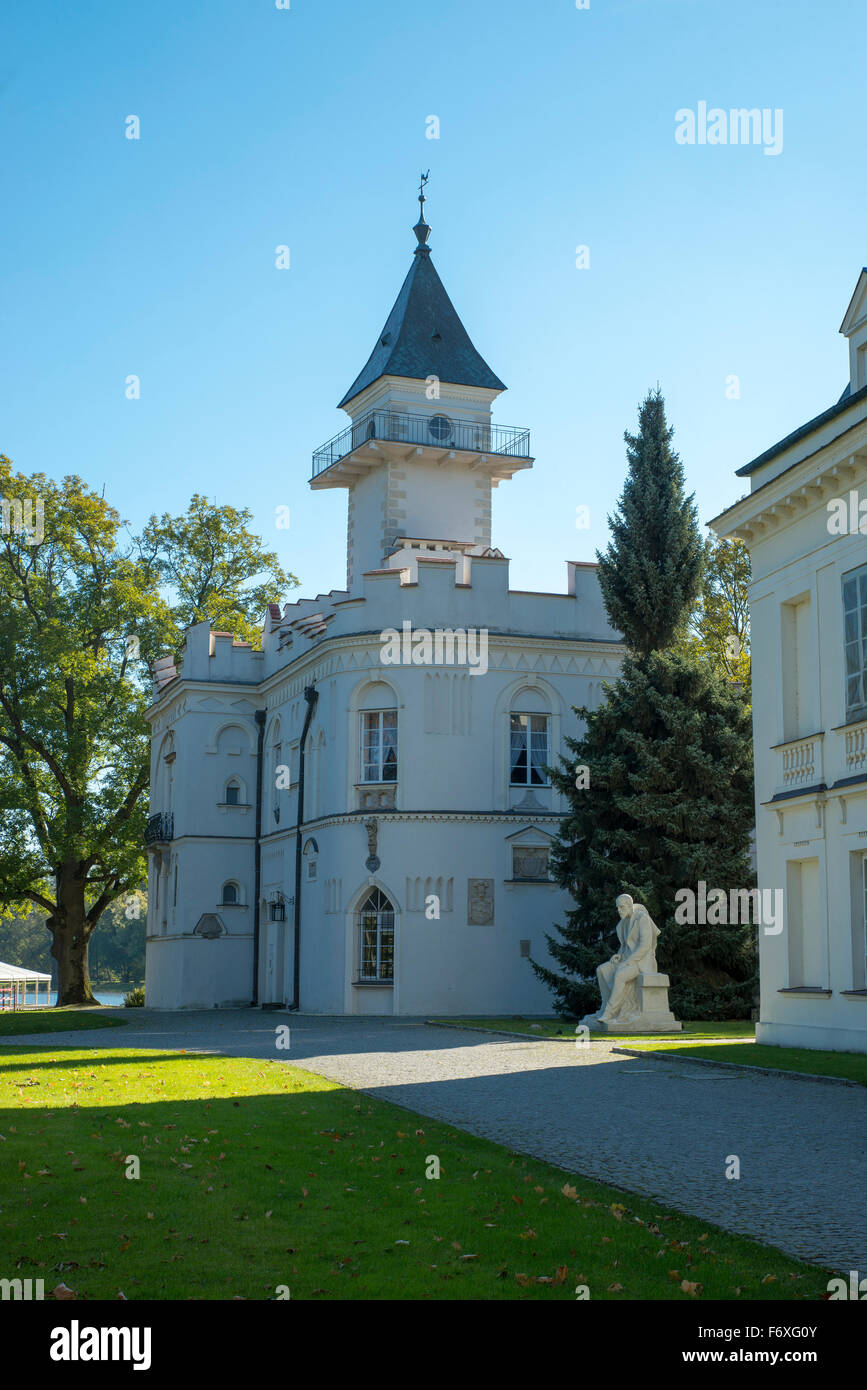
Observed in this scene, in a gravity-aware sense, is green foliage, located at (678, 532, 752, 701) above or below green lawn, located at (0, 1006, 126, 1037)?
above

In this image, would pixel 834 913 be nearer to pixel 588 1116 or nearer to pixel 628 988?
pixel 628 988

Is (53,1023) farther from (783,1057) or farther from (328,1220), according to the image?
(328,1220)

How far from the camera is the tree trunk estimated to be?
48781 millimetres

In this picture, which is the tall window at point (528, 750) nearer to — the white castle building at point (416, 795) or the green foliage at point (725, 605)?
the white castle building at point (416, 795)

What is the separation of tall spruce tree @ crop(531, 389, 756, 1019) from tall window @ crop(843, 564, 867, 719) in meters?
8.38

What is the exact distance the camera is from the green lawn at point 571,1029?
77.6 ft

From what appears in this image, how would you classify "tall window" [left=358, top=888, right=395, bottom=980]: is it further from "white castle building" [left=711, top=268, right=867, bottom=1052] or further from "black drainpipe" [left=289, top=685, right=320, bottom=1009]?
"white castle building" [left=711, top=268, right=867, bottom=1052]

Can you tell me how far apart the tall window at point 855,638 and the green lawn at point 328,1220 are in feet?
32.0

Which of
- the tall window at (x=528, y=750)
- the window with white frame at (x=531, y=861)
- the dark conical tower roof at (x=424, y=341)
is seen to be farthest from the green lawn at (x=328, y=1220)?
the dark conical tower roof at (x=424, y=341)

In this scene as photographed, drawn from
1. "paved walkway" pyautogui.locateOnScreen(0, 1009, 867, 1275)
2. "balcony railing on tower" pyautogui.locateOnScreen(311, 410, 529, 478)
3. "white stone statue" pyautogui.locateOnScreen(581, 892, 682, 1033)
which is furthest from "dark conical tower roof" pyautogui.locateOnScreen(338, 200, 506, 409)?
"paved walkway" pyautogui.locateOnScreen(0, 1009, 867, 1275)

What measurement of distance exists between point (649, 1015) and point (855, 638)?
24.9 feet

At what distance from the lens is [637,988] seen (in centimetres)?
2414

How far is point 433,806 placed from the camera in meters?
34.7
